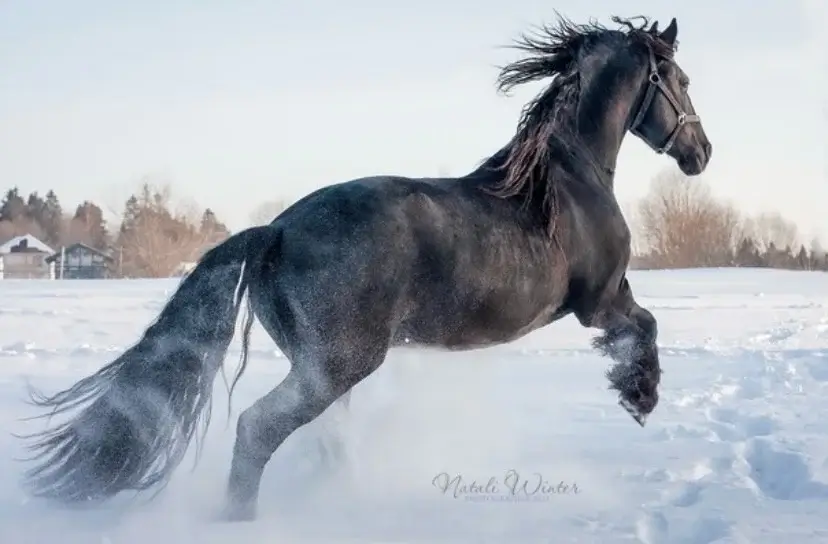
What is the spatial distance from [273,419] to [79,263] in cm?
2831

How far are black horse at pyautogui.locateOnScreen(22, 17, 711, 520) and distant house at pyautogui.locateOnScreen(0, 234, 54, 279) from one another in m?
31.1

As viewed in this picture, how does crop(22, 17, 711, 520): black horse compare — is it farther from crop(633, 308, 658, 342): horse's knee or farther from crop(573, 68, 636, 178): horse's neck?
crop(573, 68, 636, 178): horse's neck

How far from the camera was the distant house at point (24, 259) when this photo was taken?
32719mm

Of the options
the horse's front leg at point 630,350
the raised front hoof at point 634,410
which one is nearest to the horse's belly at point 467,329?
the horse's front leg at point 630,350

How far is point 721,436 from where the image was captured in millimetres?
4867

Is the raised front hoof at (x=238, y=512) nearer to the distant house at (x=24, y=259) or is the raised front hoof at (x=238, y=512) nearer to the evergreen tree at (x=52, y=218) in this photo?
the evergreen tree at (x=52, y=218)

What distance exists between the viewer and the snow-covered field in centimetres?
327

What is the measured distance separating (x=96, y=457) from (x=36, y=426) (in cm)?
211

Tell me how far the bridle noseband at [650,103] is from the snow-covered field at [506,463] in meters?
1.78

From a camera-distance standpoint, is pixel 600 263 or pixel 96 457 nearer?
pixel 96 457

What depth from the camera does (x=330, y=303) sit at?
334cm

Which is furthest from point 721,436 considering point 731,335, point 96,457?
point 731,335

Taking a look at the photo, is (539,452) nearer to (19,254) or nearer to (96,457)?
(96,457)

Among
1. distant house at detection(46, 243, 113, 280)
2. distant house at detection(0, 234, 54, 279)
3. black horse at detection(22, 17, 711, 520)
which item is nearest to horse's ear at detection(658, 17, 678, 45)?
black horse at detection(22, 17, 711, 520)
